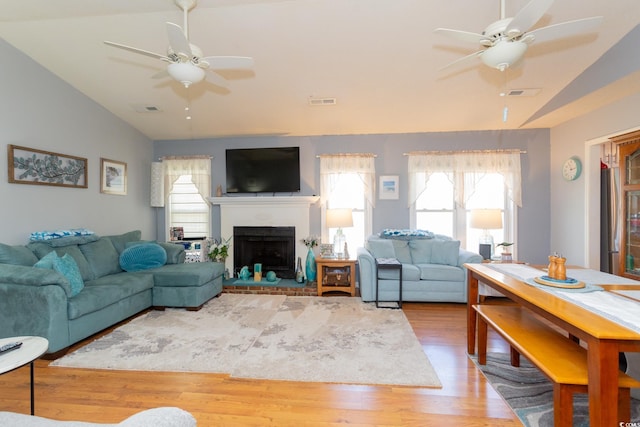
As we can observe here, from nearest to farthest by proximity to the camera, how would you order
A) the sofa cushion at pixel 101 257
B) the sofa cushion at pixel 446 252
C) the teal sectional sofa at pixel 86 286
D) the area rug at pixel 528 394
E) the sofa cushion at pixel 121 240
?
the area rug at pixel 528 394
the teal sectional sofa at pixel 86 286
the sofa cushion at pixel 101 257
the sofa cushion at pixel 121 240
the sofa cushion at pixel 446 252

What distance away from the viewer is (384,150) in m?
4.98

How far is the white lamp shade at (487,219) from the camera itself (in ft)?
14.0

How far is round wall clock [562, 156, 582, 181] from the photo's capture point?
4086mm

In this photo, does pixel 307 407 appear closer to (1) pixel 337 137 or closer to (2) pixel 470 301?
(2) pixel 470 301

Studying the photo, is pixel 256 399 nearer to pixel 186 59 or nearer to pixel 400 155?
pixel 186 59

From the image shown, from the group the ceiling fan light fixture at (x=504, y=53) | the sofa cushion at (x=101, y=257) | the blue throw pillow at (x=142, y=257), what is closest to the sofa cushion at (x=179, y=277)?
the blue throw pillow at (x=142, y=257)

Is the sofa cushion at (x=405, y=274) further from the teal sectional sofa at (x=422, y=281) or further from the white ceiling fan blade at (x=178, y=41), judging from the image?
the white ceiling fan blade at (x=178, y=41)

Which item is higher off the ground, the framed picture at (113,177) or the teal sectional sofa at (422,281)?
the framed picture at (113,177)

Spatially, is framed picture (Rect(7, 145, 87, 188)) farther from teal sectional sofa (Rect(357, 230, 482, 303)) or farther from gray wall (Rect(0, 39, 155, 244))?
teal sectional sofa (Rect(357, 230, 482, 303))

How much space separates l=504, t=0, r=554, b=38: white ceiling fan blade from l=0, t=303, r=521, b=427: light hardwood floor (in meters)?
2.44

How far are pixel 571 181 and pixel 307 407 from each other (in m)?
4.71

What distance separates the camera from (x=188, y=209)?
210 inches

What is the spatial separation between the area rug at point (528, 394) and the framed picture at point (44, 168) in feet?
16.2

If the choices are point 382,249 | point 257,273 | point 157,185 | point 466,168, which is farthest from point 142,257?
point 466,168
